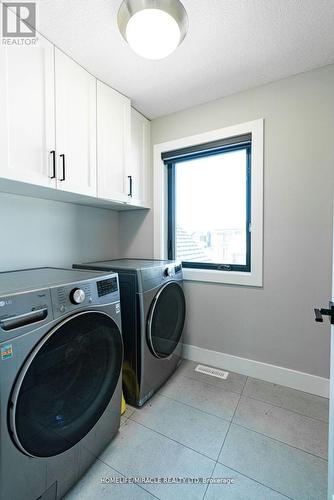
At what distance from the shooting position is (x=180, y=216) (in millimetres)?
2273

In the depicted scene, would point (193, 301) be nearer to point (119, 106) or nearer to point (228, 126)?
point (228, 126)

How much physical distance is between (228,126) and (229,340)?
180 centimetres

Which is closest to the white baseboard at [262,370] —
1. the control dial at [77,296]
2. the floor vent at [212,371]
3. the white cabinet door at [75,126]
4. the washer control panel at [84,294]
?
the floor vent at [212,371]

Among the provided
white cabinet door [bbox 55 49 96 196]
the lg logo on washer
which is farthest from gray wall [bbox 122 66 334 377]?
the lg logo on washer

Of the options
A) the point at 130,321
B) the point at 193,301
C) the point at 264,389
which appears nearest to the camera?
the point at 130,321

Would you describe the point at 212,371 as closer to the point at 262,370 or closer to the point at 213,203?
the point at 262,370

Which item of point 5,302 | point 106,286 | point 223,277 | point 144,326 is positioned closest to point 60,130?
point 106,286

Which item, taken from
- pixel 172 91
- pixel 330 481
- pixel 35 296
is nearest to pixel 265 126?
pixel 172 91

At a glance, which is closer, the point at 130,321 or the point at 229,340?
the point at 130,321

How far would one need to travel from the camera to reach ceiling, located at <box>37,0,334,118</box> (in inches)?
44.9

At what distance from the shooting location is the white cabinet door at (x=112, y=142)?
1.63 m

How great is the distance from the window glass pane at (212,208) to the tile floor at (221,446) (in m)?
1.06

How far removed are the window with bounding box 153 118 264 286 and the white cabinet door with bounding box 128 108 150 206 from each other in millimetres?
91

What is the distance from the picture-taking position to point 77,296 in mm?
958
